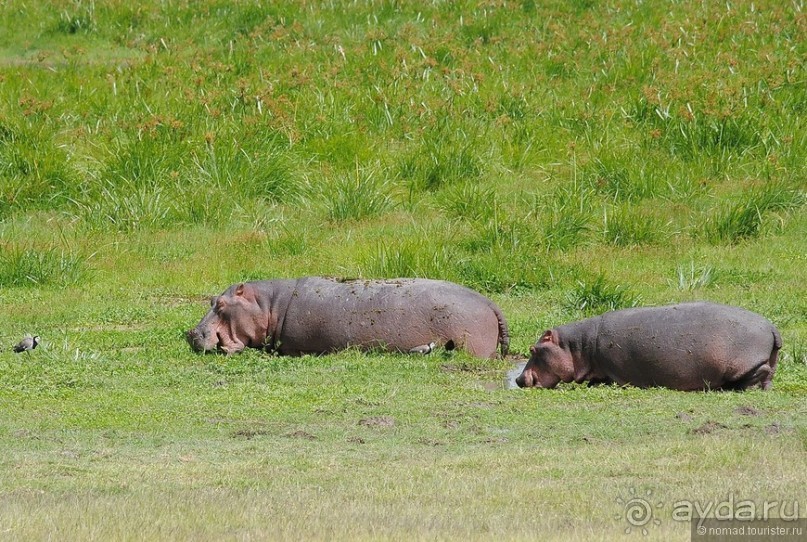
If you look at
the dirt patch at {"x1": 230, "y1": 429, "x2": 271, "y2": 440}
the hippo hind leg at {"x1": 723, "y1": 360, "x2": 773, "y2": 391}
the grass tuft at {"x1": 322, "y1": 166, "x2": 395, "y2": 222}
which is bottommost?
the grass tuft at {"x1": 322, "y1": 166, "x2": 395, "y2": 222}

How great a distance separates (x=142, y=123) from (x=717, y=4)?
9588 millimetres

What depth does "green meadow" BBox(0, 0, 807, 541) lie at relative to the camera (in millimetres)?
6355

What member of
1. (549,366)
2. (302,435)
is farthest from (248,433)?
(549,366)

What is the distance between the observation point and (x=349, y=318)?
423 inches

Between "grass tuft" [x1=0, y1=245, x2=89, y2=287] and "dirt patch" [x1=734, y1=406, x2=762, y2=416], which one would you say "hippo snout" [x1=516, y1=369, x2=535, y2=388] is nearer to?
"dirt patch" [x1=734, y1=406, x2=762, y2=416]

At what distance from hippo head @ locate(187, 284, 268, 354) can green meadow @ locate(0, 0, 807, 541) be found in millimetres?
280

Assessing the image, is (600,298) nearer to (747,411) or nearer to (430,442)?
(747,411)

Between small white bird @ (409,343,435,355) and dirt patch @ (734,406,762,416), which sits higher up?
dirt patch @ (734,406,762,416)

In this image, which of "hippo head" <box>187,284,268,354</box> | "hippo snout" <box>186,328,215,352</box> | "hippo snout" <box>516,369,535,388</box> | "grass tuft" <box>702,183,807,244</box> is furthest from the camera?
"grass tuft" <box>702,183,807,244</box>

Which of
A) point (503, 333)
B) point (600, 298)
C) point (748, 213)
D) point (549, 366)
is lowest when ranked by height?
point (748, 213)

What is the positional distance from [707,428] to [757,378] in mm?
A: 1659

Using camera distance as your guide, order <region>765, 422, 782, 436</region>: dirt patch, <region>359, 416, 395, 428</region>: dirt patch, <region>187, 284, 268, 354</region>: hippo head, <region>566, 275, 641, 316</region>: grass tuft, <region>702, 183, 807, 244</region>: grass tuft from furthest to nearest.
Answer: <region>702, 183, 807, 244</region>: grass tuft
<region>566, 275, 641, 316</region>: grass tuft
<region>187, 284, 268, 354</region>: hippo head
<region>359, 416, 395, 428</region>: dirt patch
<region>765, 422, 782, 436</region>: dirt patch

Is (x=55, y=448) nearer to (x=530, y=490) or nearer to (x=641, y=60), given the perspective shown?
(x=530, y=490)

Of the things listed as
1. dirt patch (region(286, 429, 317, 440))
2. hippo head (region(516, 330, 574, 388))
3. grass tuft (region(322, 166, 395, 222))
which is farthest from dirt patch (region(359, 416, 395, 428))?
grass tuft (region(322, 166, 395, 222))
